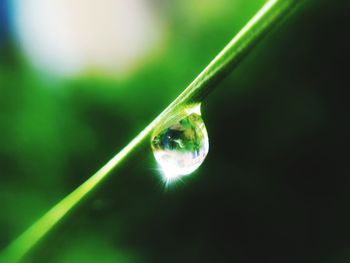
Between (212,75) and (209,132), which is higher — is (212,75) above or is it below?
below

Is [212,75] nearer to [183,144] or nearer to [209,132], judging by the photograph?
[183,144]

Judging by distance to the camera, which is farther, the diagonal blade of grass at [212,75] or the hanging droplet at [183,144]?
the hanging droplet at [183,144]

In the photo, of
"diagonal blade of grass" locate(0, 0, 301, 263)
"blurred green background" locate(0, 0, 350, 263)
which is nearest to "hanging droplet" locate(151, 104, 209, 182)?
"diagonal blade of grass" locate(0, 0, 301, 263)

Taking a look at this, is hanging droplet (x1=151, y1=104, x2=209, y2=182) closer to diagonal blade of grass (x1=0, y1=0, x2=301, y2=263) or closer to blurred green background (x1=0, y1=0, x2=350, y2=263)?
diagonal blade of grass (x1=0, y1=0, x2=301, y2=263)

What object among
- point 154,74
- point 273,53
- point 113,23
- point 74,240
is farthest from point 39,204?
point 273,53

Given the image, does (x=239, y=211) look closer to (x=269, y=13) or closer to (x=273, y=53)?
(x=273, y=53)

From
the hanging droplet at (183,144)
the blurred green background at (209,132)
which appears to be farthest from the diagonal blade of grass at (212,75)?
the blurred green background at (209,132)

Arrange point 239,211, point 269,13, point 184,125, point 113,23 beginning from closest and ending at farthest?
point 269,13
point 184,125
point 239,211
point 113,23

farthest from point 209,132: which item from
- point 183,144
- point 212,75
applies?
point 212,75

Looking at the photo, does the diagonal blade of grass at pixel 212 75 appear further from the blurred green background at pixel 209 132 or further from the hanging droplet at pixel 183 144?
the blurred green background at pixel 209 132
